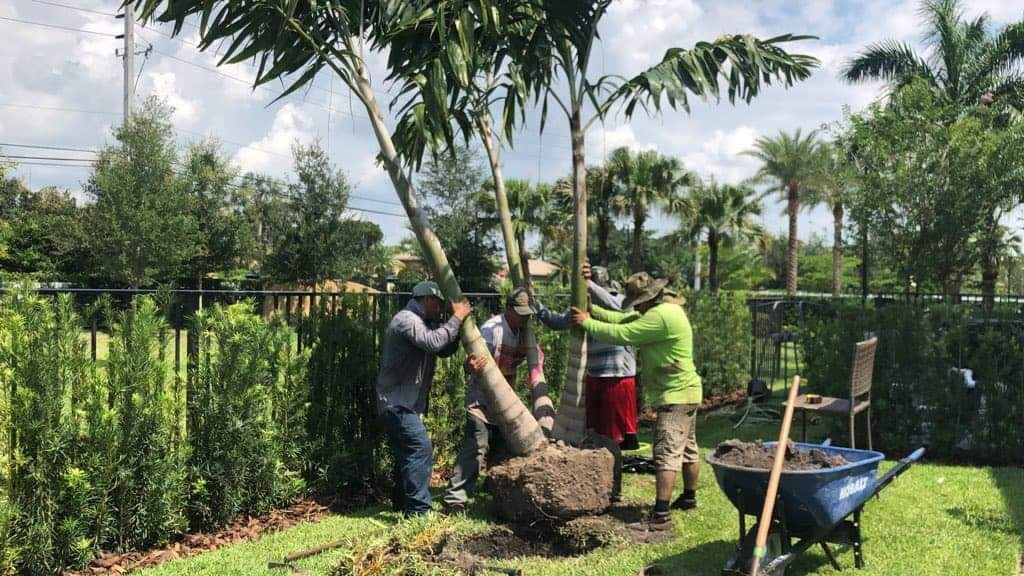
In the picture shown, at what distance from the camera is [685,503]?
20.8 ft

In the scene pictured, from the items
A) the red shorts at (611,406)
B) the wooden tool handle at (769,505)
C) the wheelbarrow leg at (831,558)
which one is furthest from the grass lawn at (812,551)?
the wooden tool handle at (769,505)

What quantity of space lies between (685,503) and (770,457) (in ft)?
5.90

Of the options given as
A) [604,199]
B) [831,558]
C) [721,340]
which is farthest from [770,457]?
[604,199]

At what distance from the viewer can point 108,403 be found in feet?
15.8

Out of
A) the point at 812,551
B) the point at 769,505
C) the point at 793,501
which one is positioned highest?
the point at 769,505

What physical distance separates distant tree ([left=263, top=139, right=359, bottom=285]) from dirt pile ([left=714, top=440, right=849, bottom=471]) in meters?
24.5

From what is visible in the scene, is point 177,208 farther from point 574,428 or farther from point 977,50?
point 977,50

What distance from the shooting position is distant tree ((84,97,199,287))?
74.5 feet

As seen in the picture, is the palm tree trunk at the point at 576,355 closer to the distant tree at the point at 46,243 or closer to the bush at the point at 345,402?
the bush at the point at 345,402

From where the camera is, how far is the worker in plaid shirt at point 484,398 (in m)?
6.18

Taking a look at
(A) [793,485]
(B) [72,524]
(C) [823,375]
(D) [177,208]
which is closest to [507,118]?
(A) [793,485]

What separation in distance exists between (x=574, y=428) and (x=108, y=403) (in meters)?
3.20

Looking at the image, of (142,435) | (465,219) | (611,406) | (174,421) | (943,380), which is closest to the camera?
(142,435)

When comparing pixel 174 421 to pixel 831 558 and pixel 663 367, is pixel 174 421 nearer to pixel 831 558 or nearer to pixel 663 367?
pixel 663 367
